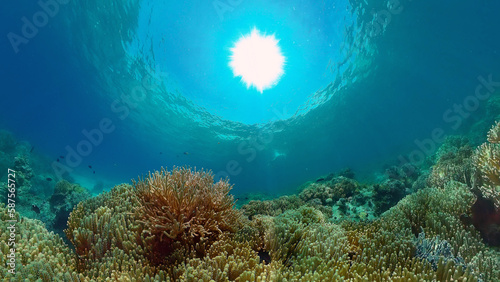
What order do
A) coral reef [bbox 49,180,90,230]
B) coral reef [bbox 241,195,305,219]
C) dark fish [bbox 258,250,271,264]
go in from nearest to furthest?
1. dark fish [bbox 258,250,271,264]
2. coral reef [bbox 241,195,305,219]
3. coral reef [bbox 49,180,90,230]

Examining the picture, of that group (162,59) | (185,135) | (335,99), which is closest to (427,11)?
(335,99)

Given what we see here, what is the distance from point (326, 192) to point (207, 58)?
23377 millimetres

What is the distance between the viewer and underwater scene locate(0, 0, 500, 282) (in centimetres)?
304

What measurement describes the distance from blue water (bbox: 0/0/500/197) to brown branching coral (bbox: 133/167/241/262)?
15273mm

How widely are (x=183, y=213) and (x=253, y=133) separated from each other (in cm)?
4171

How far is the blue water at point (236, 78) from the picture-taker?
2236 cm

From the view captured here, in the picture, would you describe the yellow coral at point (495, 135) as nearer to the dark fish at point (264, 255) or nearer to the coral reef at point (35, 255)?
the dark fish at point (264, 255)

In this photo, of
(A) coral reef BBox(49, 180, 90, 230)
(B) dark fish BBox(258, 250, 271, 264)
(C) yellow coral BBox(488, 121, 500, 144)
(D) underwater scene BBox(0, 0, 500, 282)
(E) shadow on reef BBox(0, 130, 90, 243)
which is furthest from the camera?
(E) shadow on reef BBox(0, 130, 90, 243)

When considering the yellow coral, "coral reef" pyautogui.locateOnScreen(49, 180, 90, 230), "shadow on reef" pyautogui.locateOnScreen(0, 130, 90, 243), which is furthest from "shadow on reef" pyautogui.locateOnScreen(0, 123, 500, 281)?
"coral reef" pyautogui.locateOnScreen(49, 180, 90, 230)

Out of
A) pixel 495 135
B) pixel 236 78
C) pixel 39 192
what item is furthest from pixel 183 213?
pixel 236 78

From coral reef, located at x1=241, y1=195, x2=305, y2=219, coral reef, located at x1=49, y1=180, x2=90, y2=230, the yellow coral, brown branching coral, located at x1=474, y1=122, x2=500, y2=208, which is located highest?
coral reef, located at x1=49, y1=180, x2=90, y2=230

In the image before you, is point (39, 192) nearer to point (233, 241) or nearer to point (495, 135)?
point (233, 241)

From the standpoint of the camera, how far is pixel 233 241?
3258 mm

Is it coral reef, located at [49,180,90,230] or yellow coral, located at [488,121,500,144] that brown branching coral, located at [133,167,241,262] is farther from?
coral reef, located at [49,180,90,230]
